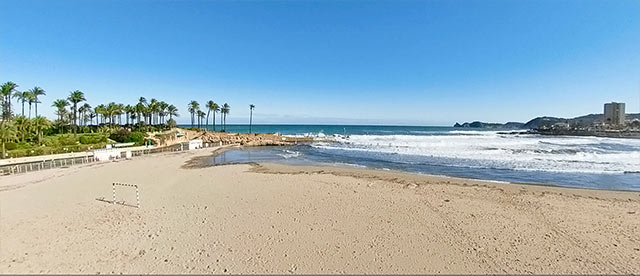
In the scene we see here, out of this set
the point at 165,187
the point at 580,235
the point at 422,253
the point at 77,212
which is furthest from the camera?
the point at 165,187

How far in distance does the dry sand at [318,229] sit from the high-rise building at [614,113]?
139 meters

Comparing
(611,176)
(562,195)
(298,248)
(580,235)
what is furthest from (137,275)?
(611,176)

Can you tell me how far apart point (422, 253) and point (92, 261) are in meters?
7.27

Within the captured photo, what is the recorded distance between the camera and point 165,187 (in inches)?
530

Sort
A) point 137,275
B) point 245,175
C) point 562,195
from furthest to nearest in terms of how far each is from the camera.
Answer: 1. point 245,175
2. point 562,195
3. point 137,275

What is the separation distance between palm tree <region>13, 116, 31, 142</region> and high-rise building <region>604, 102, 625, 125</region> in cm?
15701

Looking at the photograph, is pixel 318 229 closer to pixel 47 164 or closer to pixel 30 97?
pixel 47 164

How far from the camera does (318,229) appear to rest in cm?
802

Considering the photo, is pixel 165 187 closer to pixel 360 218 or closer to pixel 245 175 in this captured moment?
pixel 245 175

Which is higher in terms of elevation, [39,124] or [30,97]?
[30,97]

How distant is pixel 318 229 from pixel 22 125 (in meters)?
33.5

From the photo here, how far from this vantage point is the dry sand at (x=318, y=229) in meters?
6.09

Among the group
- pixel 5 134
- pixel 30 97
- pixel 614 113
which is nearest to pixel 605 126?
pixel 614 113

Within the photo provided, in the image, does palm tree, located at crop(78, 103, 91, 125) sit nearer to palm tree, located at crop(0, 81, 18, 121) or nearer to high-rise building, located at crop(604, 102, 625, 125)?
palm tree, located at crop(0, 81, 18, 121)
